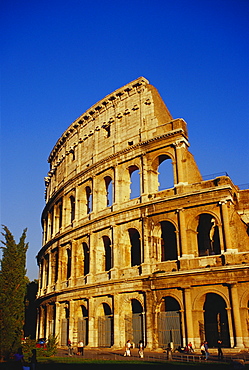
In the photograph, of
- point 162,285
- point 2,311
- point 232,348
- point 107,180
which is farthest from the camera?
point 107,180

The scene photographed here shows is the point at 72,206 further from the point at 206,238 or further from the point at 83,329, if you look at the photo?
the point at 206,238

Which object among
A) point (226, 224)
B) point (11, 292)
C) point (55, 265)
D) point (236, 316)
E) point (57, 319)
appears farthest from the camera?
point (55, 265)

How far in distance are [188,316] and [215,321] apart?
147 inches

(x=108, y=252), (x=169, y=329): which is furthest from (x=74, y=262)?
(x=169, y=329)

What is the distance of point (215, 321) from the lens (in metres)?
23.1

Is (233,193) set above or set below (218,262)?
above

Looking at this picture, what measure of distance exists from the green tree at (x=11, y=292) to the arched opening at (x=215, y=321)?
34.4 ft

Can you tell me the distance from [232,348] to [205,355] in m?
1.94

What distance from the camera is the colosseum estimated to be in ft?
67.1

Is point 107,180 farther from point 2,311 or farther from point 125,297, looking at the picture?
point 2,311

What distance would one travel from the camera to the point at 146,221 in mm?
23453

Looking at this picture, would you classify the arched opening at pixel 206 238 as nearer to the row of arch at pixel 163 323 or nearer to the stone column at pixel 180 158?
the row of arch at pixel 163 323

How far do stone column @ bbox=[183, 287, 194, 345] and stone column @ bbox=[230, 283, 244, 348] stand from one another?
2204 millimetres

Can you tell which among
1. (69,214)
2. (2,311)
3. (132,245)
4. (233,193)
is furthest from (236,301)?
(69,214)
